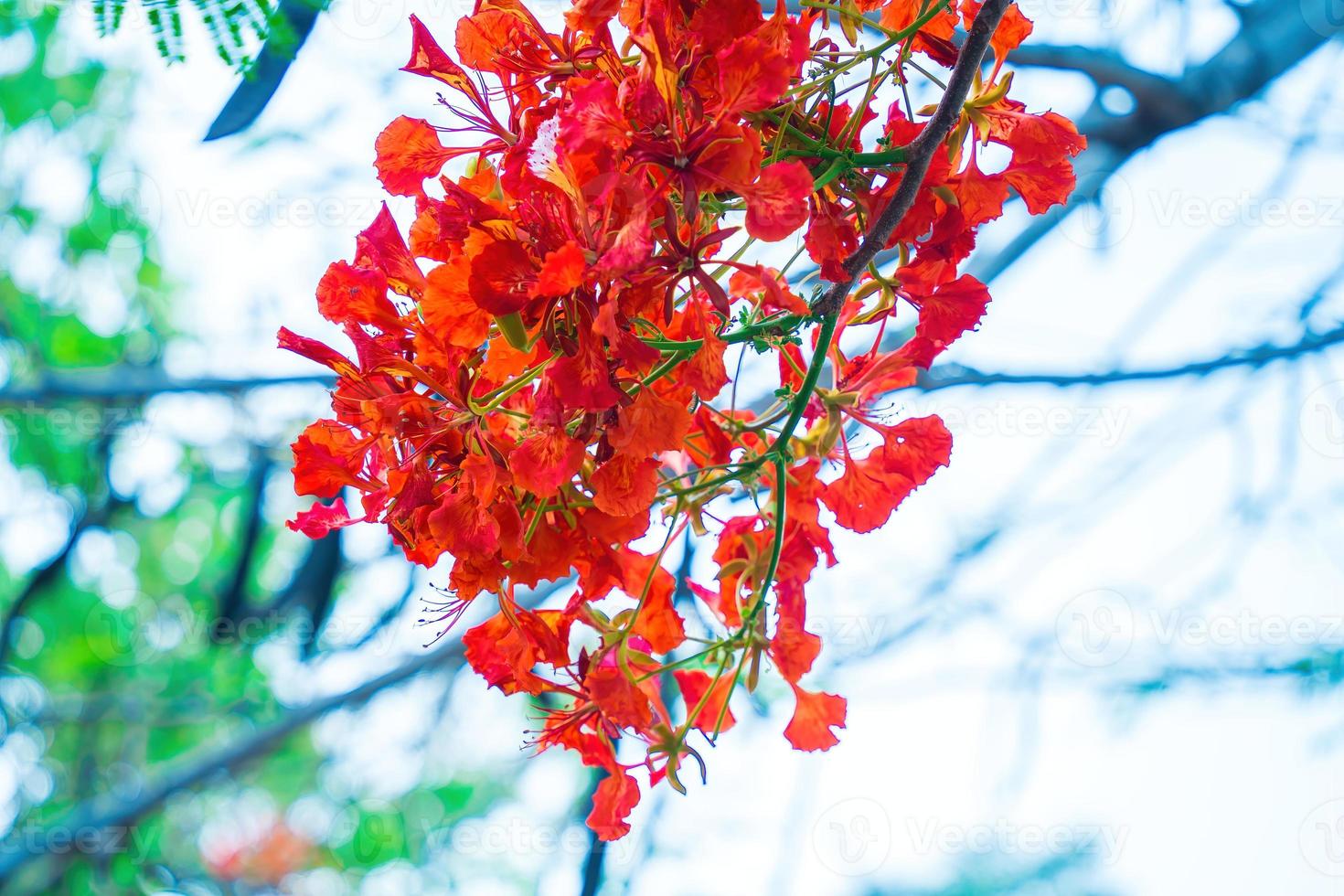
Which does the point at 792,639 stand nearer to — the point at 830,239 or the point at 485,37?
the point at 830,239

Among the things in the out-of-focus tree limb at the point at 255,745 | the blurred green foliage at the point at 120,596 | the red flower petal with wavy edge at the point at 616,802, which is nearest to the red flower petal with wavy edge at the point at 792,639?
the red flower petal with wavy edge at the point at 616,802

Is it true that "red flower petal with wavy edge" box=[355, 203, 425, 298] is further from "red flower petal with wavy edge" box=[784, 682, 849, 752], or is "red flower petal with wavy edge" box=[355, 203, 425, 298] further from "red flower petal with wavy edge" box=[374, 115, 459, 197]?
"red flower petal with wavy edge" box=[784, 682, 849, 752]

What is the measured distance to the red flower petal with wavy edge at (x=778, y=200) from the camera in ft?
1.39

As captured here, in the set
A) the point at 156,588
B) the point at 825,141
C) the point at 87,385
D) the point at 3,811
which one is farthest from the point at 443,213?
the point at 3,811

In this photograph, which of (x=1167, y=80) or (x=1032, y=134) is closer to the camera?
(x=1032, y=134)

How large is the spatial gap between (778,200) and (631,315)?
77 millimetres

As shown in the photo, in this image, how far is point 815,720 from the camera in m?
0.68

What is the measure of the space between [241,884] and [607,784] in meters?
3.29

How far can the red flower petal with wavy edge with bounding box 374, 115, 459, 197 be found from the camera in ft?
1.82

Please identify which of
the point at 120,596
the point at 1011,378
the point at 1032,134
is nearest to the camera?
the point at 1032,134

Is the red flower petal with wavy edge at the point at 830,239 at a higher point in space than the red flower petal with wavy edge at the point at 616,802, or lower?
higher

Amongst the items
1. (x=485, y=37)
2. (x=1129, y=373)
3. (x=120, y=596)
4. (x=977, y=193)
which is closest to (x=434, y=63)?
(x=485, y=37)

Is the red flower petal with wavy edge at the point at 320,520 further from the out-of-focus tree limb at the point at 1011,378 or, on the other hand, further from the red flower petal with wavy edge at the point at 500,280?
the out-of-focus tree limb at the point at 1011,378

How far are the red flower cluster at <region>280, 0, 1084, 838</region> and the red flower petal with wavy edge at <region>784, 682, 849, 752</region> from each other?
6 centimetres
